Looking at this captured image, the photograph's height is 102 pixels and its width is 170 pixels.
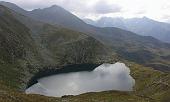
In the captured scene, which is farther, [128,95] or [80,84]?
[80,84]

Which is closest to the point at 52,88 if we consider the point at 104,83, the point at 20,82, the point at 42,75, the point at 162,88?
the point at 20,82

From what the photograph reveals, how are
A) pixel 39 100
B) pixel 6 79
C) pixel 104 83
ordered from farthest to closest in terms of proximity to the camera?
1. pixel 104 83
2. pixel 6 79
3. pixel 39 100

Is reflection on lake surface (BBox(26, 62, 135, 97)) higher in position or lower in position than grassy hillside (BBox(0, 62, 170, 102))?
lower

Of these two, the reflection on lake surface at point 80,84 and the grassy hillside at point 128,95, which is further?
the reflection on lake surface at point 80,84

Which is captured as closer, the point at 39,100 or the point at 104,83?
the point at 39,100

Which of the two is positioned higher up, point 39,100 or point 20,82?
point 39,100

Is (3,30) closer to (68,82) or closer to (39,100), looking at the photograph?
(68,82)

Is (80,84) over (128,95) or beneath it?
beneath

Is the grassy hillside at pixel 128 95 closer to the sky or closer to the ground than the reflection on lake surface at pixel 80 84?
closer to the sky
